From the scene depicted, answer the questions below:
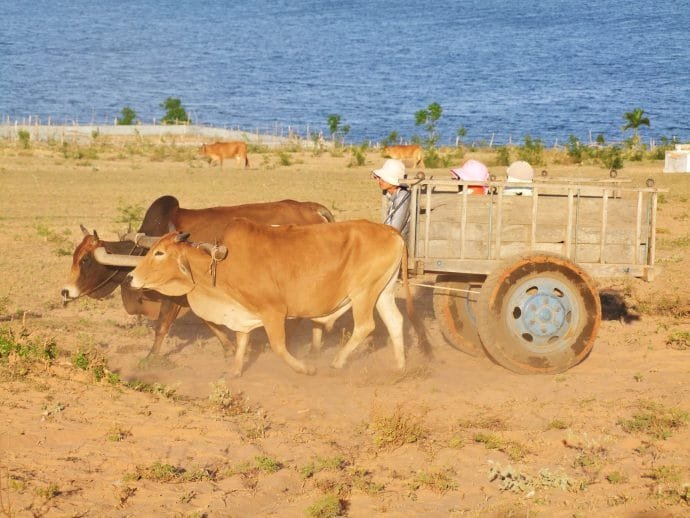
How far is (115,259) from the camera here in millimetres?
8703

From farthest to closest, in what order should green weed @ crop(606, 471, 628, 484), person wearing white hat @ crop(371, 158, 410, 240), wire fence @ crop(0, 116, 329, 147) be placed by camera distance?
wire fence @ crop(0, 116, 329, 147) < person wearing white hat @ crop(371, 158, 410, 240) < green weed @ crop(606, 471, 628, 484)

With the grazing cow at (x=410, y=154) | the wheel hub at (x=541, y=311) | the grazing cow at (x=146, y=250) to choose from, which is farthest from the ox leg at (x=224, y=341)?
the grazing cow at (x=410, y=154)

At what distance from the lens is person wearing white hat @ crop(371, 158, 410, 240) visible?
889 centimetres

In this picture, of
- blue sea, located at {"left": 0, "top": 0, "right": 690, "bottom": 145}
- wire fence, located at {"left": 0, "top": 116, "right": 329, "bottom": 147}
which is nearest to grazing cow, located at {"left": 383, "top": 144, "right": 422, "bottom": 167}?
wire fence, located at {"left": 0, "top": 116, "right": 329, "bottom": 147}

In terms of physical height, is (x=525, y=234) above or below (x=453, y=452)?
above

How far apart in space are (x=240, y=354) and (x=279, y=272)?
858 millimetres

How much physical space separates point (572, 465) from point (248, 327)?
3.07 m

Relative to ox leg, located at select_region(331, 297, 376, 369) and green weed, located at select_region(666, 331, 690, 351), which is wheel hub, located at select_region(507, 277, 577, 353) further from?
green weed, located at select_region(666, 331, 690, 351)

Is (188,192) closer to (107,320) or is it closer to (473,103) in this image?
(107,320)

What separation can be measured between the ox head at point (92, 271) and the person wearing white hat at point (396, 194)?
7.05ft

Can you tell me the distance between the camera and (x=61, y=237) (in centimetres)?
1549

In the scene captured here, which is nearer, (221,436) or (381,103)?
(221,436)

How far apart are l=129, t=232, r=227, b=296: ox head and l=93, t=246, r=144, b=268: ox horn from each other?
23cm

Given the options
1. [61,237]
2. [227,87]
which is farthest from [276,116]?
[61,237]
